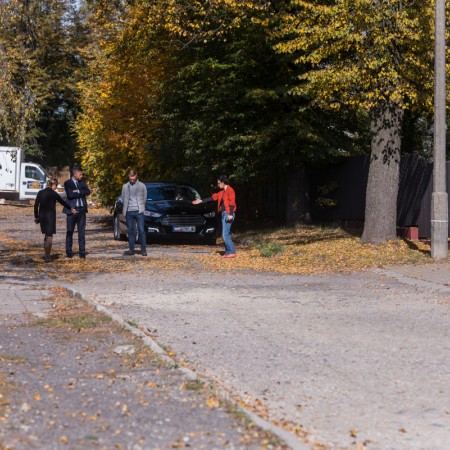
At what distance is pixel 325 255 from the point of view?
1912 centimetres

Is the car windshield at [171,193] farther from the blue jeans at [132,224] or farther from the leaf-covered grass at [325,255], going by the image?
the blue jeans at [132,224]

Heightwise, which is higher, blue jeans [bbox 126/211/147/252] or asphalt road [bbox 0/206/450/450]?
blue jeans [bbox 126/211/147/252]

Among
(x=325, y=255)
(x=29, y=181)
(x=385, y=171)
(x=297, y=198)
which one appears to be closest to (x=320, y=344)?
(x=325, y=255)

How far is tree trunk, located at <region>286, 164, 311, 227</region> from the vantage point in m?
28.4

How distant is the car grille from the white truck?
27711 millimetres

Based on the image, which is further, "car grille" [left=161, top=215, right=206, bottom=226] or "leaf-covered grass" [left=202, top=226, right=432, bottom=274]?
"car grille" [left=161, top=215, right=206, bottom=226]

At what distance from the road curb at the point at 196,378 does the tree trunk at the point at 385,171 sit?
32.7 ft

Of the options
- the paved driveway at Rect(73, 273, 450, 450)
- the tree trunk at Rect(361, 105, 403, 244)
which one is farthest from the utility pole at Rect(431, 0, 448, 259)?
the paved driveway at Rect(73, 273, 450, 450)

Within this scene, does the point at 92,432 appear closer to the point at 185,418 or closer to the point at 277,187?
the point at 185,418

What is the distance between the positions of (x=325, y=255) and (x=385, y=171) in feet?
9.11

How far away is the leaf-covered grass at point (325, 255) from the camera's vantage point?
58.1ft

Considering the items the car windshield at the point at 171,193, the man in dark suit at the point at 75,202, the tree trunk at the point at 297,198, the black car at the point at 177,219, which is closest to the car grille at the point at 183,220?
the black car at the point at 177,219

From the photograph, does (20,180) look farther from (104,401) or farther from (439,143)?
(104,401)

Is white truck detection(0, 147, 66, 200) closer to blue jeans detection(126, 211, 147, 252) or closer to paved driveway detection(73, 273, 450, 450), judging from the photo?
blue jeans detection(126, 211, 147, 252)
